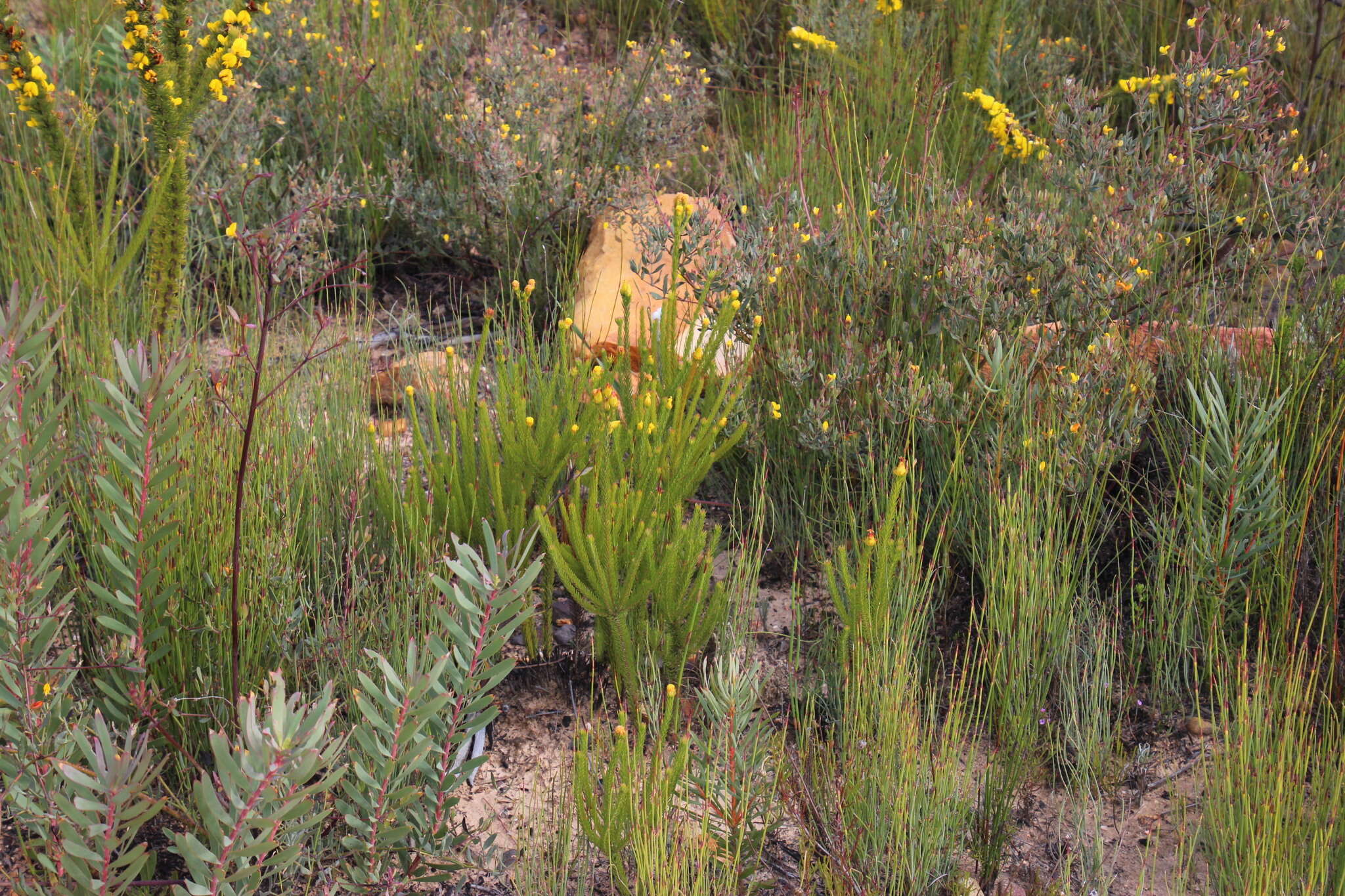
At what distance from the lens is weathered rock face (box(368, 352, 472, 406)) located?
2625 mm

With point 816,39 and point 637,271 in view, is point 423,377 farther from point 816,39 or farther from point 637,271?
point 816,39

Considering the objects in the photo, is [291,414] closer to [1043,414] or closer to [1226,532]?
[1043,414]

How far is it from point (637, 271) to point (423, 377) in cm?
74

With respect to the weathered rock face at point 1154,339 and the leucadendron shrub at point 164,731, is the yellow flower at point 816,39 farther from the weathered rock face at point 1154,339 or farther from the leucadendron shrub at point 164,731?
the leucadendron shrub at point 164,731

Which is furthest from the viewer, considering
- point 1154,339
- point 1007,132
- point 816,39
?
point 816,39

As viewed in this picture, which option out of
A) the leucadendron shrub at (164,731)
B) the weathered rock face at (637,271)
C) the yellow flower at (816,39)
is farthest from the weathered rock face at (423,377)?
the yellow flower at (816,39)

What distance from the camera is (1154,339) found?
2.81 metres

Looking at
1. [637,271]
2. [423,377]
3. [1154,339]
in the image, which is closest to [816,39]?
[637,271]

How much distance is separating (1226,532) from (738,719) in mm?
1225

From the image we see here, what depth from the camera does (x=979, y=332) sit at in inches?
108

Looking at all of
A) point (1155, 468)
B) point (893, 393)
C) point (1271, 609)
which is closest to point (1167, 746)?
point (1271, 609)

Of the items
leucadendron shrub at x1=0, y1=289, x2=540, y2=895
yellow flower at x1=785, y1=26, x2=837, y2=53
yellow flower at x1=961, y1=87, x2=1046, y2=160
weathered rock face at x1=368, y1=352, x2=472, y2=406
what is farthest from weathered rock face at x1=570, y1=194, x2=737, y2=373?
leucadendron shrub at x1=0, y1=289, x2=540, y2=895

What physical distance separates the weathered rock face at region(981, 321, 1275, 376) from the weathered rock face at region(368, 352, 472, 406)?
4.36 ft

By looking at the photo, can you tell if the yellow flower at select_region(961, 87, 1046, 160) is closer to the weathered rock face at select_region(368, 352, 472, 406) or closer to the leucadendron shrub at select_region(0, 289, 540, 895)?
the weathered rock face at select_region(368, 352, 472, 406)
